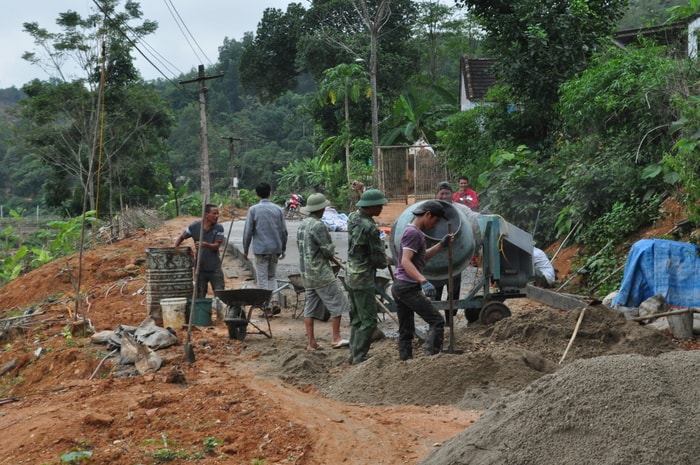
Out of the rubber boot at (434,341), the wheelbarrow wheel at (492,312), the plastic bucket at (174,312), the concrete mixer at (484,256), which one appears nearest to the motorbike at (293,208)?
the plastic bucket at (174,312)

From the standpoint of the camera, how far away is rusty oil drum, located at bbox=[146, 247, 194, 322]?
40.5ft

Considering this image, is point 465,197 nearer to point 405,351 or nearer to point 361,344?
point 361,344

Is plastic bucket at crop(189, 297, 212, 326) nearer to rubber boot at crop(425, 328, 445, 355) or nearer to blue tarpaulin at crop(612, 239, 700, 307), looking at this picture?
rubber boot at crop(425, 328, 445, 355)

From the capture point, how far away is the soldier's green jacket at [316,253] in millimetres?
10055

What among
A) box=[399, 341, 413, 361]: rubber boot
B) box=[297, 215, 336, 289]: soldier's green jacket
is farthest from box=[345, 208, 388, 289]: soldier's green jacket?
box=[297, 215, 336, 289]: soldier's green jacket

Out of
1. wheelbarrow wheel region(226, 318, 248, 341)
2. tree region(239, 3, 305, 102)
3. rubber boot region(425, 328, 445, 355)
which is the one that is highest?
tree region(239, 3, 305, 102)

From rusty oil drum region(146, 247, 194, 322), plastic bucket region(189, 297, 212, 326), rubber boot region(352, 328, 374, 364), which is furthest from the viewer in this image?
rusty oil drum region(146, 247, 194, 322)

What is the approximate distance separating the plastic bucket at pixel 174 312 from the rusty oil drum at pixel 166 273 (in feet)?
2.38

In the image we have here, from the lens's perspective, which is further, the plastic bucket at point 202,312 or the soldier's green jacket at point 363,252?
the plastic bucket at point 202,312

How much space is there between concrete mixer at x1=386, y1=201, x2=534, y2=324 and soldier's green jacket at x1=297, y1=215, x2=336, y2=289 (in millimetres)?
1002

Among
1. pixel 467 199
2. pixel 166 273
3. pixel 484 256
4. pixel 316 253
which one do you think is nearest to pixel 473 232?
pixel 484 256

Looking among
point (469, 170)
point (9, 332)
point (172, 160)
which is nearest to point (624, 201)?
point (469, 170)

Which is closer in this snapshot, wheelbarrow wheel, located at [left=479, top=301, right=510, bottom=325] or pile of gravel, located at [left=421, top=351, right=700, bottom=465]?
pile of gravel, located at [left=421, top=351, right=700, bottom=465]

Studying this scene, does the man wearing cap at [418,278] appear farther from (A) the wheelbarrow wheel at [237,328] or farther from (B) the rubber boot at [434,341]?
(A) the wheelbarrow wheel at [237,328]
